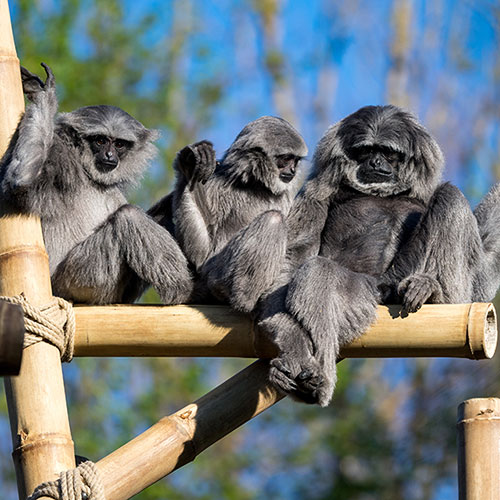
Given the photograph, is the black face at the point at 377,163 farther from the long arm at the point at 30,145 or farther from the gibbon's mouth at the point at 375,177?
the long arm at the point at 30,145

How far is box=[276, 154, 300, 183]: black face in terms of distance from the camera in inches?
300

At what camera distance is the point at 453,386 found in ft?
55.3

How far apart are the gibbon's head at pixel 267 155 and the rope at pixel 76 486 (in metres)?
2.80

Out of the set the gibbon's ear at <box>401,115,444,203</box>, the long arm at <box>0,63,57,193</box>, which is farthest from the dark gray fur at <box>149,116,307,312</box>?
the long arm at <box>0,63,57,193</box>

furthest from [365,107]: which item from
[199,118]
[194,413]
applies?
[199,118]

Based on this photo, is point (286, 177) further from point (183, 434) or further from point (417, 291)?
point (183, 434)

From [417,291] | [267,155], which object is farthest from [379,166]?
[417,291]

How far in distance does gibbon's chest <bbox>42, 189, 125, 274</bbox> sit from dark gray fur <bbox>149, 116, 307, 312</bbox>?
57cm

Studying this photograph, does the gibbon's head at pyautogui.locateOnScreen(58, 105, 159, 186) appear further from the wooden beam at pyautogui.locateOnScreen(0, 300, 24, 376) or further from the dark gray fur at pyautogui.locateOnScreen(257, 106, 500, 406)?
→ the wooden beam at pyautogui.locateOnScreen(0, 300, 24, 376)

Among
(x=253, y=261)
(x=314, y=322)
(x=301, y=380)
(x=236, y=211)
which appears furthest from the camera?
(x=236, y=211)

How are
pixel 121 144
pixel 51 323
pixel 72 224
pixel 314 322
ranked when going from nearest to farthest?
1. pixel 51 323
2. pixel 314 322
3. pixel 72 224
4. pixel 121 144

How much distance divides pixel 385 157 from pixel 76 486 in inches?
136

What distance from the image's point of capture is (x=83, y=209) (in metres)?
7.58

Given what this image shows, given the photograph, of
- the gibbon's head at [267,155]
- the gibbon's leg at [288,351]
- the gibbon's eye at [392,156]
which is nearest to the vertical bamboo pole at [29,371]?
the gibbon's leg at [288,351]
